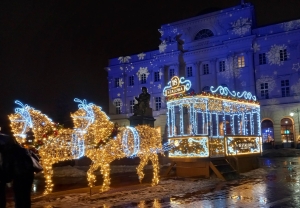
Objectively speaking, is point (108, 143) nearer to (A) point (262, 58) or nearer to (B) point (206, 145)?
(B) point (206, 145)

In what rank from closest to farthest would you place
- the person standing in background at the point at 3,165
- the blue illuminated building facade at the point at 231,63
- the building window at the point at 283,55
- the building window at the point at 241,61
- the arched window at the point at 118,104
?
the person standing in background at the point at 3,165
the blue illuminated building facade at the point at 231,63
the building window at the point at 283,55
the building window at the point at 241,61
the arched window at the point at 118,104

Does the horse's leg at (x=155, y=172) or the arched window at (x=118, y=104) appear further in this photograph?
the arched window at (x=118, y=104)

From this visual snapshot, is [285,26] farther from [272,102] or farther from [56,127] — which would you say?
[56,127]

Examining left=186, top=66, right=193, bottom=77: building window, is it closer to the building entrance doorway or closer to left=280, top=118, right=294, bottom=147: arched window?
the building entrance doorway

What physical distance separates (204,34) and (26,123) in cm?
4024

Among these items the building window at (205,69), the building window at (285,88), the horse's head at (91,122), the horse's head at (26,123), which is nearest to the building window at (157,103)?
the building window at (205,69)

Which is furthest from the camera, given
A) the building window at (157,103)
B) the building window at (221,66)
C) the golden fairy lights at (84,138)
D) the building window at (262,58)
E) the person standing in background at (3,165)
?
the building window at (157,103)

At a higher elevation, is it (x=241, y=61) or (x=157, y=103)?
(x=241, y=61)

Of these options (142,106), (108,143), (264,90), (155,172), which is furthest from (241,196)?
(264,90)

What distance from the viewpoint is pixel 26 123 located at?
11438 mm

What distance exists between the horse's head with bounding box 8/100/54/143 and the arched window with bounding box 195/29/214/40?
130ft

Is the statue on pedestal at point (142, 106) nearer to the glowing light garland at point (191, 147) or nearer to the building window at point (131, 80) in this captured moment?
the glowing light garland at point (191, 147)

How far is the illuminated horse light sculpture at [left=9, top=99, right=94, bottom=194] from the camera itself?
37.5ft

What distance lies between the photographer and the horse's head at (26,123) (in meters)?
11.3
